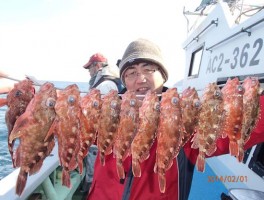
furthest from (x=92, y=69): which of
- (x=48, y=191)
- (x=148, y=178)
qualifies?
(x=148, y=178)

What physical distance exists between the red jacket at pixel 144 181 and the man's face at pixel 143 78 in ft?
2.78

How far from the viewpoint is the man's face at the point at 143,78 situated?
394 centimetres

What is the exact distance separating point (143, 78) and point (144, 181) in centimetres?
132

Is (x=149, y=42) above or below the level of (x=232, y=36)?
below

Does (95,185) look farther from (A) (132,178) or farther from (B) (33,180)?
(B) (33,180)

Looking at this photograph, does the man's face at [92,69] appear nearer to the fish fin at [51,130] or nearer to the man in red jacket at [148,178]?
the man in red jacket at [148,178]

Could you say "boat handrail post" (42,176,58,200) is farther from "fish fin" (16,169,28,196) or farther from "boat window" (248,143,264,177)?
"boat window" (248,143,264,177)

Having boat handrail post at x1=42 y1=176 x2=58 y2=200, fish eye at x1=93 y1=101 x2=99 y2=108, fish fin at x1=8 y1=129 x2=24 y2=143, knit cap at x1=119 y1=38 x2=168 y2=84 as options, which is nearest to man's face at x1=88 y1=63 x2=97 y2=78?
boat handrail post at x1=42 y1=176 x2=58 y2=200

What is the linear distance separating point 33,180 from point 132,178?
2082 millimetres

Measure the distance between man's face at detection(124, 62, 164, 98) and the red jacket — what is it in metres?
0.85

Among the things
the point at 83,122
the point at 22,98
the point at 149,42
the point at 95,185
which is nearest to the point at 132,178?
the point at 95,185

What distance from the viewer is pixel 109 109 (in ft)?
9.67

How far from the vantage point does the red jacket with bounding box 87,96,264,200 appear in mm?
3271

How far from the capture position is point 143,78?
393 cm
